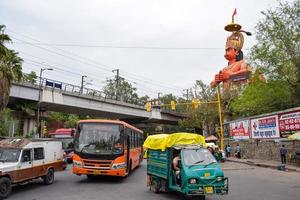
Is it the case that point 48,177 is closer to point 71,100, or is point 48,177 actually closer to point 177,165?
point 177,165

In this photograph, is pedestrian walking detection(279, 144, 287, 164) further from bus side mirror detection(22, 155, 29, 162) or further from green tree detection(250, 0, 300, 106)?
bus side mirror detection(22, 155, 29, 162)

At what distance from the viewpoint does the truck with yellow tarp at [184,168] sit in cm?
1080

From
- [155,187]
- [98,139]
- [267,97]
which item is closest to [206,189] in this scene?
[155,187]

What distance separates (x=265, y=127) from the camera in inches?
1236

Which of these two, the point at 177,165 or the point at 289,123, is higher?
the point at 289,123

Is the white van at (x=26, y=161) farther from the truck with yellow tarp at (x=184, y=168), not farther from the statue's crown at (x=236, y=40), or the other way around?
the statue's crown at (x=236, y=40)

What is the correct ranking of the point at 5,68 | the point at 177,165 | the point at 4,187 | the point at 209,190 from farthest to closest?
the point at 5,68, the point at 4,187, the point at 177,165, the point at 209,190

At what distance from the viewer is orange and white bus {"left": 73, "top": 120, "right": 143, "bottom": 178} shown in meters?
16.4

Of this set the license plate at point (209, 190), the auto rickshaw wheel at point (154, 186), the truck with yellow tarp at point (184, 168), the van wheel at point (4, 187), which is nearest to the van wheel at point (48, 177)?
the van wheel at point (4, 187)

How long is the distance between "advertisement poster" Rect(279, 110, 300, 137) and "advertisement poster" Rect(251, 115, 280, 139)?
79 centimetres

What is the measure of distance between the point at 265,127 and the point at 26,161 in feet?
76.6

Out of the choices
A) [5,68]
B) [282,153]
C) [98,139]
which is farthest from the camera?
[282,153]

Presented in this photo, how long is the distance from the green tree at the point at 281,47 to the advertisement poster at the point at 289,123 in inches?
Result: 173

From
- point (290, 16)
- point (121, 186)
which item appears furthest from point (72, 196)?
point (290, 16)
